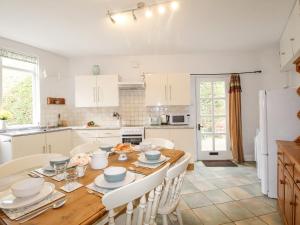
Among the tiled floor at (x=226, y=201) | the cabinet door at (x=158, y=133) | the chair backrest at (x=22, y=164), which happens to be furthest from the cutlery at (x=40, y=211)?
the cabinet door at (x=158, y=133)

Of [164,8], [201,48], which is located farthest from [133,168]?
[201,48]

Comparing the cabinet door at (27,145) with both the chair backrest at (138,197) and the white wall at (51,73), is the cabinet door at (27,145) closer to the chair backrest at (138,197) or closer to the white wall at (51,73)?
the white wall at (51,73)

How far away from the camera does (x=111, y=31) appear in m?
2.89

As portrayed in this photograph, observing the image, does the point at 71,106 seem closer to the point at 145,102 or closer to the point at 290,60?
the point at 145,102

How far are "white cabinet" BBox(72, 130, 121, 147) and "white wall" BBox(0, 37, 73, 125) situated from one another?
748 millimetres

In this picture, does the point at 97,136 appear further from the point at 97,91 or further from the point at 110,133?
the point at 97,91

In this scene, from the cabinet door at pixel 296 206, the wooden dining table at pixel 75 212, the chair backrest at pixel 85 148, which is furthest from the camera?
the chair backrest at pixel 85 148

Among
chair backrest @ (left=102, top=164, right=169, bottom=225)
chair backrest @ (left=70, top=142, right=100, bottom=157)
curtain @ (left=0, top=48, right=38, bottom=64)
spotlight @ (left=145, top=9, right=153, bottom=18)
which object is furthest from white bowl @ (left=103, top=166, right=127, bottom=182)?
curtain @ (left=0, top=48, right=38, bottom=64)

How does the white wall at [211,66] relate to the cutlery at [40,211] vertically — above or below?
above

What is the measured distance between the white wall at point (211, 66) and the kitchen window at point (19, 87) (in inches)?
37.6

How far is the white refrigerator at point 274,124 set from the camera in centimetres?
217

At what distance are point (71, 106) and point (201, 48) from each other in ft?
10.5

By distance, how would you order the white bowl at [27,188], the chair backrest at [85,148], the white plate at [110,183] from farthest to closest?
1. the chair backrest at [85,148]
2. the white plate at [110,183]
3. the white bowl at [27,188]

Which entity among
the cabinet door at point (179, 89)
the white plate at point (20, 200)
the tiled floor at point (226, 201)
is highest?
the cabinet door at point (179, 89)
